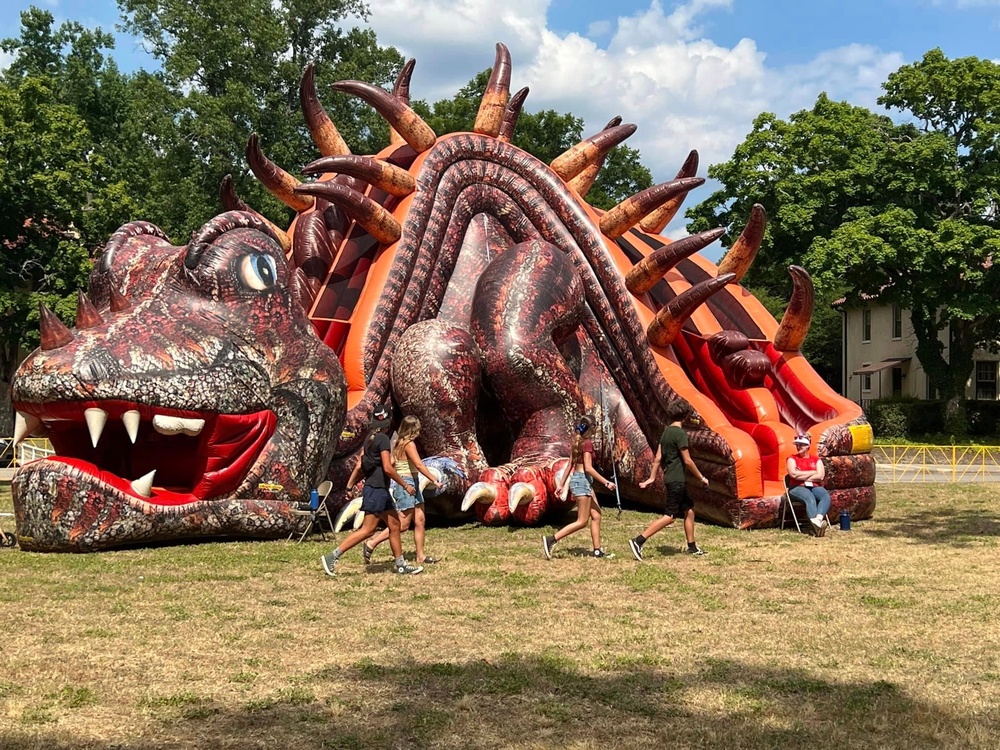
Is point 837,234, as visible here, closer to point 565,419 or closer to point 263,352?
point 565,419

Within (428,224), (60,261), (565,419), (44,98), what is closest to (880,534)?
(565,419)

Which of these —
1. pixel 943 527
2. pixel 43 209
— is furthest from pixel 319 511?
pixel 43 209

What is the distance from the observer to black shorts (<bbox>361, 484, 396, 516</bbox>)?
722cm

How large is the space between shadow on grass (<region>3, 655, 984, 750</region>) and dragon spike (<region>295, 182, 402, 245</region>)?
601 cm

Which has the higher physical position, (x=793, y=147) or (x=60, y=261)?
(x=793, y=147)

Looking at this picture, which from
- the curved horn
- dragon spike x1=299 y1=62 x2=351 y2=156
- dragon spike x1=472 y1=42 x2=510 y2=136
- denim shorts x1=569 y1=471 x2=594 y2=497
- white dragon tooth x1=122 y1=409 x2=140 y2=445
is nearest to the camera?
white dragon tooth x1=122 y1=409 x2=140 y2=445

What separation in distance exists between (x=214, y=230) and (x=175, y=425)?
186cm

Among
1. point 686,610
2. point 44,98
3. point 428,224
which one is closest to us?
point 686,610

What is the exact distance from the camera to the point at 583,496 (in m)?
8.10

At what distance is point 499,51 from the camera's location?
1185 centimetres

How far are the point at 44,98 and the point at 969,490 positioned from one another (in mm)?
19526

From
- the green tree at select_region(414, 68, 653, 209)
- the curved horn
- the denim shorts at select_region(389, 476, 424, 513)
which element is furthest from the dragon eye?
the green tree at select_region(414, 68, 653, 209)

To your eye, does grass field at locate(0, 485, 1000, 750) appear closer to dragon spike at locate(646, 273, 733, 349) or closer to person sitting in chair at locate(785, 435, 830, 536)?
person sitting in chair at locate(785, 435, 830, 536)

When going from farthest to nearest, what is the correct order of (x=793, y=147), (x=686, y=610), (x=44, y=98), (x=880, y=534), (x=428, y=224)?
1. (x=793, y=147)
2. (x=44, y=98)
3. (x=428, y=224)
4. (x=880, y=534)
5. (x=686, y=610)
